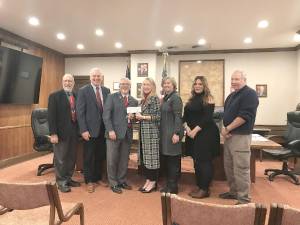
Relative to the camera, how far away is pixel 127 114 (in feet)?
10.6

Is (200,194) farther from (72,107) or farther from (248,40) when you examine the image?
(248,40)

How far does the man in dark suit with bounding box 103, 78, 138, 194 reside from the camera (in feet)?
10.4

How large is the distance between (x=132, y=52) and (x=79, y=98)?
11.3 ft

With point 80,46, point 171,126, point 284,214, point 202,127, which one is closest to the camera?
point 284,214

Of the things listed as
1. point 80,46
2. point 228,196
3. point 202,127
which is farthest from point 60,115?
A: point 80,46

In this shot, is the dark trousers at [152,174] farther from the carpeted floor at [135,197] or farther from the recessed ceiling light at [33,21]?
the recessed ceiling light at [33,21]

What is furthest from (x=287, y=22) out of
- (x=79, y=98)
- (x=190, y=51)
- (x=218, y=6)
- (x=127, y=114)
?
(x=79, y=98)

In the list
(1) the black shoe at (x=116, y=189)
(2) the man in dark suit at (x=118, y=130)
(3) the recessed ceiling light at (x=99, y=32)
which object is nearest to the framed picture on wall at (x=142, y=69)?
(3) the recessed ceiling light at (x=99, y=32)

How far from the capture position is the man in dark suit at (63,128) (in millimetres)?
3234

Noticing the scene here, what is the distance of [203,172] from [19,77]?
12.9 ft

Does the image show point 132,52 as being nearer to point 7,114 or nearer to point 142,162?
point 7,114

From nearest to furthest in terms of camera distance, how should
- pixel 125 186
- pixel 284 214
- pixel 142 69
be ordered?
pixel 284 214 → pixel 125 186 → pixel 142 69

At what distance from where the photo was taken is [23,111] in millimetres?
5551

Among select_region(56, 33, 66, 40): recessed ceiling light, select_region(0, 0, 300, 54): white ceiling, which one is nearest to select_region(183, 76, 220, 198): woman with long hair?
select_region(0, 0, 300, 54): white ceiling
